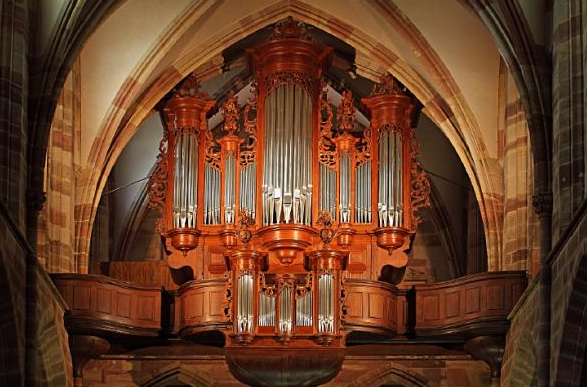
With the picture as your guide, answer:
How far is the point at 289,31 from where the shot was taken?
105ft

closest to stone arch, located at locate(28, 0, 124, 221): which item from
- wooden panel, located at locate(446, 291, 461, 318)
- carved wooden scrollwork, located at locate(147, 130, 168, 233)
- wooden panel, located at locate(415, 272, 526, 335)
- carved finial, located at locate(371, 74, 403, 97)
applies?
carved wooden scrollwork, located at locate(147, 130, 168, 233)

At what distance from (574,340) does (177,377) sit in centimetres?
912

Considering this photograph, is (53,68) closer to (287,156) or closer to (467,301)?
(287,156)

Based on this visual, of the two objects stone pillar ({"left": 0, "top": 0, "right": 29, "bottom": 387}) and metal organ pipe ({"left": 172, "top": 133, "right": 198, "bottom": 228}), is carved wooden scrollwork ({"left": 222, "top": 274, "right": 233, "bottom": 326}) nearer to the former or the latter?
metal organ pipe ({"left": 172, "top": 133, "right": 198, "bottom": 228})

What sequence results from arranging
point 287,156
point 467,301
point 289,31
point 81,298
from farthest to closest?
1. point 289,31
2. point 287,156
3. point 467,301
4. point 81,298

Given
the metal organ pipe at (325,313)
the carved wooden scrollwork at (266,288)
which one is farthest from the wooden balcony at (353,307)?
A: the carved wooden scrollwork at (266,288)

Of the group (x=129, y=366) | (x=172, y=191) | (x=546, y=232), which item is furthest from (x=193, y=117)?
(x=546, y=232)

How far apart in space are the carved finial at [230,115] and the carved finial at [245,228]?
1.66 m

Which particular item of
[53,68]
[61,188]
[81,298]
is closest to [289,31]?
[61,188]

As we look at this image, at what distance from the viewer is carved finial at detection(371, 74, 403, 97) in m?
32.3

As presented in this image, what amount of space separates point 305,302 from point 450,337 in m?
2.40

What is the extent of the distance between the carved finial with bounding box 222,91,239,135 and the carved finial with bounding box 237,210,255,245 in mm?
1663

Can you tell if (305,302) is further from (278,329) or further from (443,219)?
(443,219)

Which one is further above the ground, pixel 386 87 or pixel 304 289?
pixel 386 87
